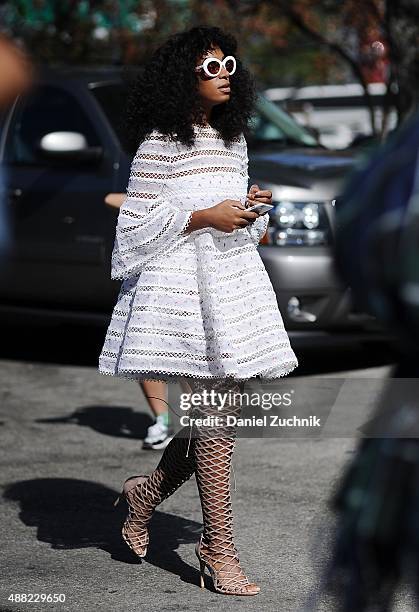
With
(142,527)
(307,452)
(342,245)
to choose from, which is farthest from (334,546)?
(307,452)

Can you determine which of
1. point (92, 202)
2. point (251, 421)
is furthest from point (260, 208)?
point (92, 202)

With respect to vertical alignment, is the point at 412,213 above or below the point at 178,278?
above

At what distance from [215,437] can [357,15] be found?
11.8 meters

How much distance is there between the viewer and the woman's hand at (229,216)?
172 inches

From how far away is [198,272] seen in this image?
14.7 ft

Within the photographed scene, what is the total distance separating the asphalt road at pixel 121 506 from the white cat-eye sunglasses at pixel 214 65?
1.53 meters

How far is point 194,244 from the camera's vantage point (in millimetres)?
4492

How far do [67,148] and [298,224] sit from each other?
1578 mm

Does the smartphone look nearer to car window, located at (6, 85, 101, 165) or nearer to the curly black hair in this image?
the curly black hair

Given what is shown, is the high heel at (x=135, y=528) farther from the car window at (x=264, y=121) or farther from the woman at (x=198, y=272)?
the car window at (x=264, y=121)

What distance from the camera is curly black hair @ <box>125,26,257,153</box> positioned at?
4512mm

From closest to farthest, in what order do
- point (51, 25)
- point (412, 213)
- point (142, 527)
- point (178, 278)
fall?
point (412, 213), point (178, 278), point (142, 527), point (51, 25)

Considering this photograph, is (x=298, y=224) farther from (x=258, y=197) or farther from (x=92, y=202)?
(x=258, y=197)

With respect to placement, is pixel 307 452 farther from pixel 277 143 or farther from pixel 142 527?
pixel 277 143
